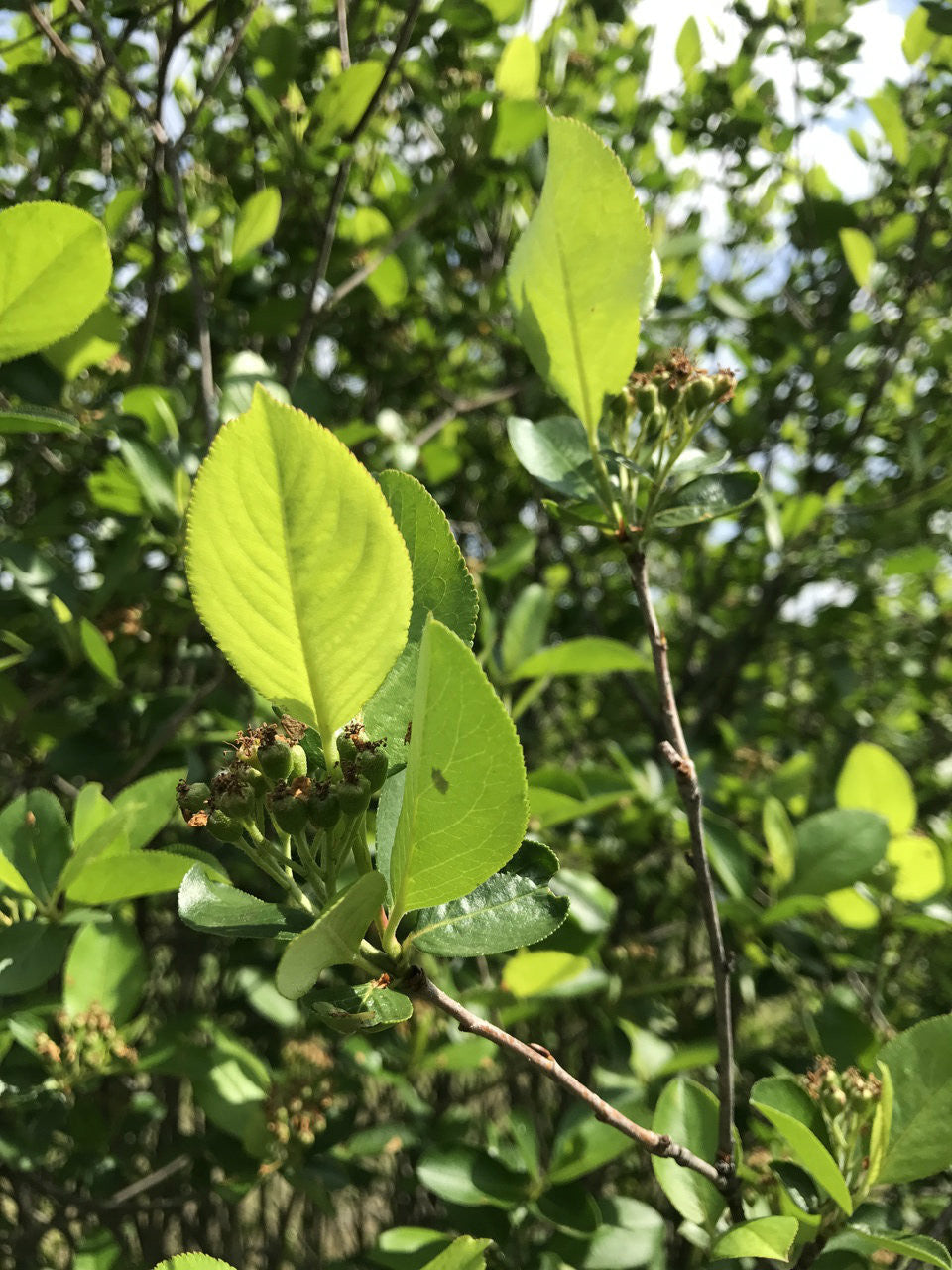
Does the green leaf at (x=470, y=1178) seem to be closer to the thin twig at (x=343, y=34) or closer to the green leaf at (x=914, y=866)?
the green leaf at (x=914, y=866)

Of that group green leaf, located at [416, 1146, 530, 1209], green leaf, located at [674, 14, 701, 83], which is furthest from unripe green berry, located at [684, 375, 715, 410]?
green leaf, located at [674, 14, 701, 83]

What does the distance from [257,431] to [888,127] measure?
217 cm

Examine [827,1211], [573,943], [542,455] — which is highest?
[542,455]

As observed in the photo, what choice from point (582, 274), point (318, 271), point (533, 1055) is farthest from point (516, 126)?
point (533, 1055)

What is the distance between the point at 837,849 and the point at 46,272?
45.9 inches

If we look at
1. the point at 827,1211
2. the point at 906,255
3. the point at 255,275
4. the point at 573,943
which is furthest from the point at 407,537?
the point at 906,255

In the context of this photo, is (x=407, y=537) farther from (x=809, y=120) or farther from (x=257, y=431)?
(x=809, y=120)

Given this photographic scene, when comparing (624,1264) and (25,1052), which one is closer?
(624,1264)

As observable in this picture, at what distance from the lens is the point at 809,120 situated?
272 centimetres

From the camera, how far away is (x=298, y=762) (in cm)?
62

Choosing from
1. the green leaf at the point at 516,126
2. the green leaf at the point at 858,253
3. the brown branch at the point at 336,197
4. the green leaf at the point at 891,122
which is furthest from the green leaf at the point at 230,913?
the green leaf at the point at 891,122

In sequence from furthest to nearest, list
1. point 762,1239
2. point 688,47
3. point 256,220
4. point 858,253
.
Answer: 1. point 688,47
2. point 858,253
3. point 256,220
4. point 762,1239

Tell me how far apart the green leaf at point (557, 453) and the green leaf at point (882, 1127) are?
568mm

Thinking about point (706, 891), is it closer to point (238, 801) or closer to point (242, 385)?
point (238, 801)
